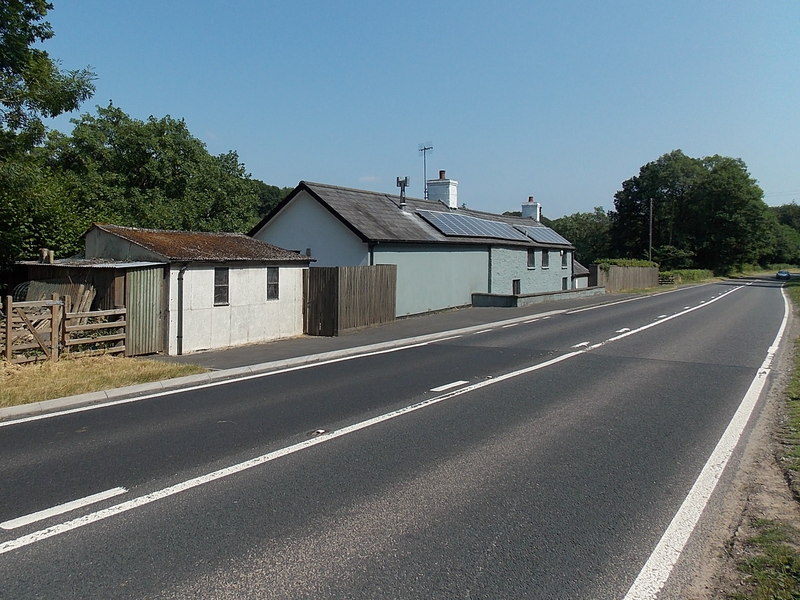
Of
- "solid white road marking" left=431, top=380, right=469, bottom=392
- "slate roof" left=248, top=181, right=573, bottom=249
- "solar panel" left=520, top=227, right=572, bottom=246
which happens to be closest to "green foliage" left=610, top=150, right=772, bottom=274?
"solar panel" left=520, top=227, right=572, bottom=246

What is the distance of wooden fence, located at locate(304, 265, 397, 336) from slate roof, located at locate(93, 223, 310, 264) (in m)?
0.85

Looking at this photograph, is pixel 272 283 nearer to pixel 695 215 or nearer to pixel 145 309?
pixel 145 309

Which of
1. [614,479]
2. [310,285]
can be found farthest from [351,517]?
[310,285]

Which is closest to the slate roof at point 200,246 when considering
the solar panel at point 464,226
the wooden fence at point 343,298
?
the wooden fence at point 343,298

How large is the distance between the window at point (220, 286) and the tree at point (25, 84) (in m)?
5.54

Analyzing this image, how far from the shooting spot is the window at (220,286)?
650 inches

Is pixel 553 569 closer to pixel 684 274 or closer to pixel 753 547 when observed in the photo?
pixel 753 547

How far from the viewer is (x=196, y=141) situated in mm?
39844

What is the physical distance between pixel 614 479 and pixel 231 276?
12.6 metres

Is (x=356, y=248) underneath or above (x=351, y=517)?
above

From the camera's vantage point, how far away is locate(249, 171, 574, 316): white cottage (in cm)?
2525

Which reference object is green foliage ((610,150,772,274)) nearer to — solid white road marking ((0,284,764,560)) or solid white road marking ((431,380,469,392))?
solid white road marking ((431,380,469,392))

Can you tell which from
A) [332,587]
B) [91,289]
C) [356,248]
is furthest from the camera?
[356,248]

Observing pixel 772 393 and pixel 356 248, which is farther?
pixel 356 248
